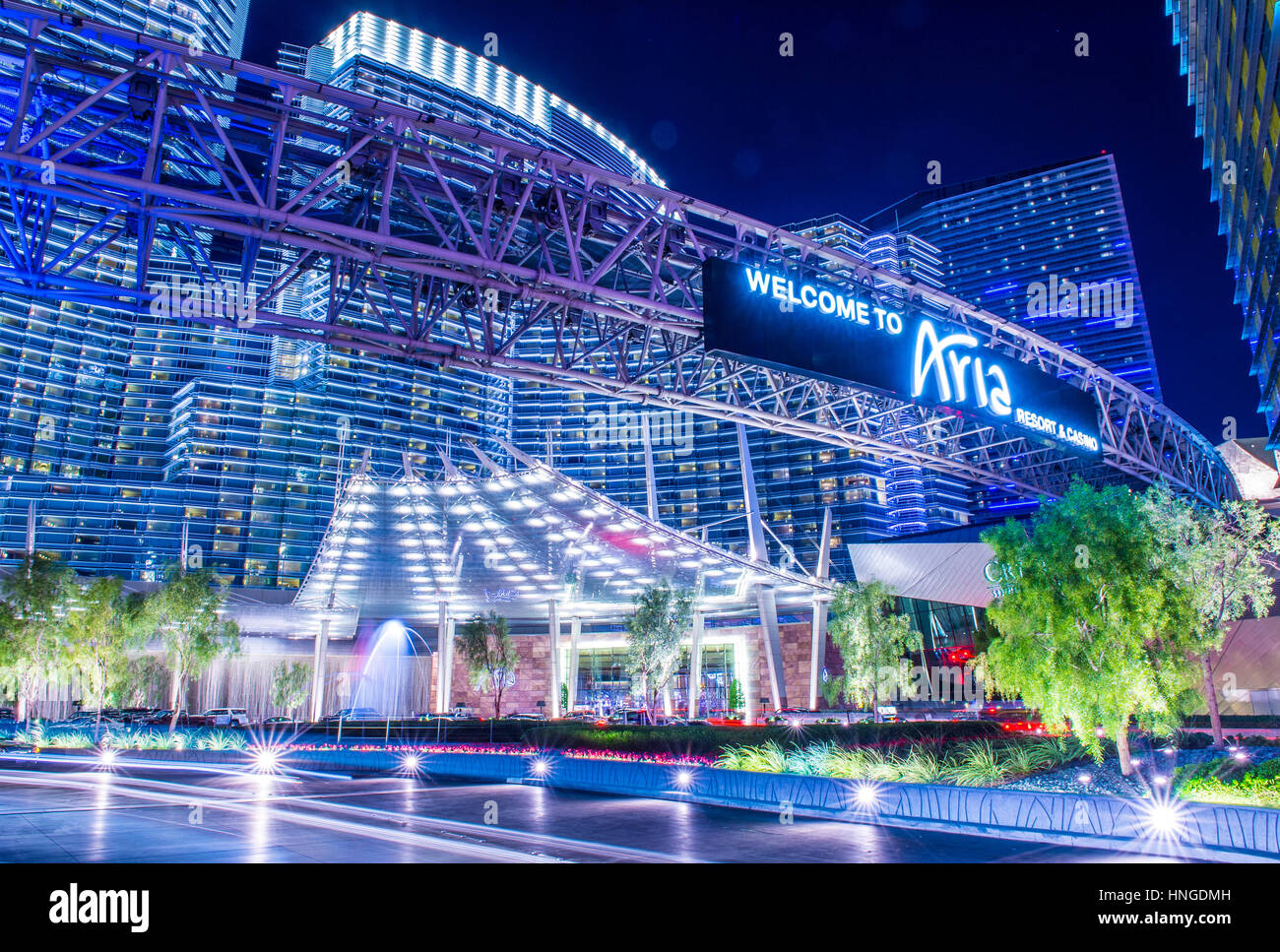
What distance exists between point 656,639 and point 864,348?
25.5m

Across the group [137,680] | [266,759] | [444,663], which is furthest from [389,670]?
[266,759]

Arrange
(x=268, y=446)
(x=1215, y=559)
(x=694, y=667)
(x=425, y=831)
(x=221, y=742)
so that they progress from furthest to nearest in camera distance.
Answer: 1. (x=268, y=446)
2. (x=694, y=667)
3. (x=221, y=742)
4. (x=1215, y=559)
5. (x=425, y=831)

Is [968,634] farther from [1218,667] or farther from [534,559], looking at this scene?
[534,559]

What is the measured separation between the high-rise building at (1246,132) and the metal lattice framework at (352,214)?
51.9ft

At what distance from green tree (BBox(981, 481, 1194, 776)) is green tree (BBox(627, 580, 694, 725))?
79.6 ft

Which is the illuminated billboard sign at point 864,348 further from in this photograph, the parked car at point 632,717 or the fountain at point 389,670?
the fountain at point 389,670

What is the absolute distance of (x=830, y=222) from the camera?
154250mm

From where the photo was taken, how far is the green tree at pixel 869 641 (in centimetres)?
4119

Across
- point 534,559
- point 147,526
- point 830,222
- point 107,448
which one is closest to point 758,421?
point 534,559

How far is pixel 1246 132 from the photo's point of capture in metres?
32.8

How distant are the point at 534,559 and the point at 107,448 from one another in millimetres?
95581

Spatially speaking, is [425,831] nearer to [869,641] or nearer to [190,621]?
[190,621]
